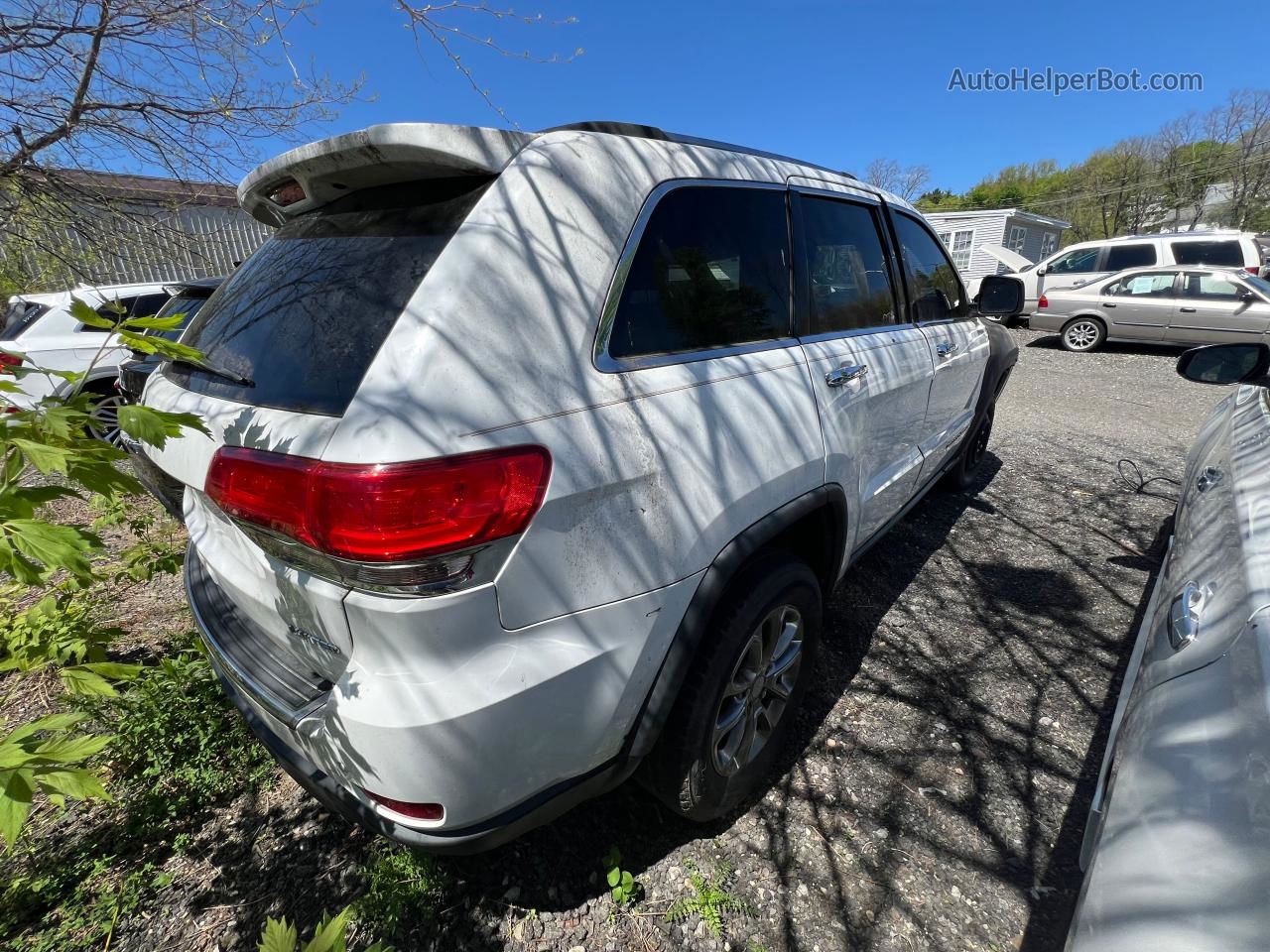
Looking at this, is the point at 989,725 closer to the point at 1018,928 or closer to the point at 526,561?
the point at 1018,928


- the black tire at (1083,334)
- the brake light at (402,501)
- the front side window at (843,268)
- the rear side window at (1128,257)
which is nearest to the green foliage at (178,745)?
the brake light at (402,501)

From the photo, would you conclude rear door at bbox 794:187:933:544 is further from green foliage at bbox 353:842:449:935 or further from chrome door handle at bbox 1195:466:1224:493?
green foliage at bbox 353:842:449:935

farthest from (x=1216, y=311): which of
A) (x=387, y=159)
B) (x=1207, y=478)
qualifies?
(x=387, y=159)

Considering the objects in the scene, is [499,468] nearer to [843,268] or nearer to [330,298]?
[330,298]

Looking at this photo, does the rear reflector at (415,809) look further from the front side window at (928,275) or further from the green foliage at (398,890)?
the front side window at (928,275)

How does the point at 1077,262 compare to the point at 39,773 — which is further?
the point at 1077,262

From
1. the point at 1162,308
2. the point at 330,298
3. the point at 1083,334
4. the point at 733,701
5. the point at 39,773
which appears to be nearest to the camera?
the point at 39,773

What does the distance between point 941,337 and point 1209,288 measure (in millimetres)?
10649

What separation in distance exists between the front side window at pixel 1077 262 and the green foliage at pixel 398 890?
15699 mm

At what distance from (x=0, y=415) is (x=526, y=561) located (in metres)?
1.19

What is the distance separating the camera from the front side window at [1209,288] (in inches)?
378

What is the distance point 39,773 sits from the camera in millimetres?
1035

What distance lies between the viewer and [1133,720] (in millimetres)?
1355

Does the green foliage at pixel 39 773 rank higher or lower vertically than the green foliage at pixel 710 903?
higher
